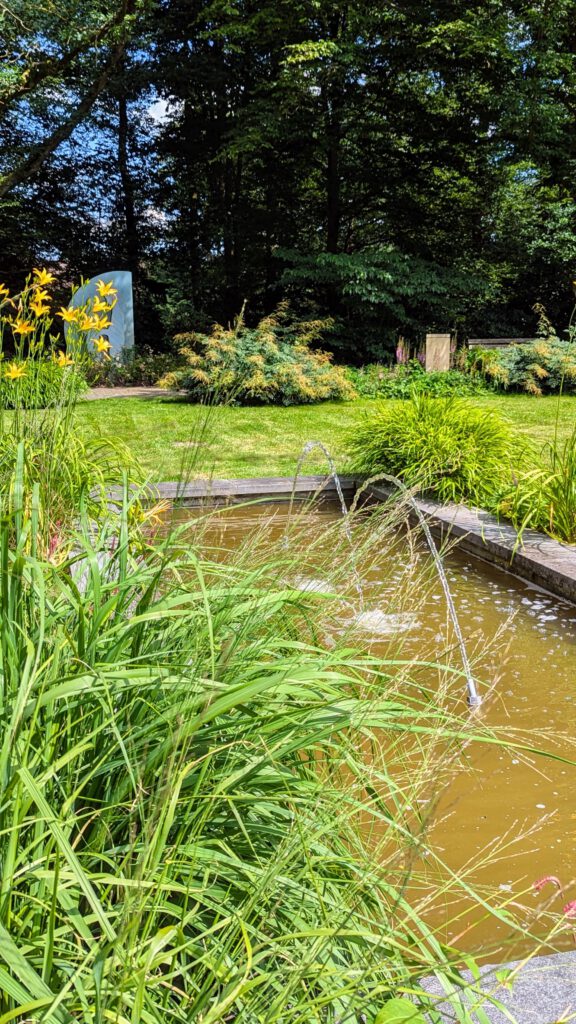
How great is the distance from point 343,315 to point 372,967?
1608 cm

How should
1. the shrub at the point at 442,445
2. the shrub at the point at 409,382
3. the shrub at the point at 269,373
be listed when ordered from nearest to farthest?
1. the shrub at the point at 442,445
2. the shrub at the point at 269,373
3. the shrub at the point at 409,382

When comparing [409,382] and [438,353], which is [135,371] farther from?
[438,353]

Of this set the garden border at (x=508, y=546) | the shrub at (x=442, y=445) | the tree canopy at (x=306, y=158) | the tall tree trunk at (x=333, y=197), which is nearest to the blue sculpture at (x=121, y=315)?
the tree canopy at (x=306, y=158)

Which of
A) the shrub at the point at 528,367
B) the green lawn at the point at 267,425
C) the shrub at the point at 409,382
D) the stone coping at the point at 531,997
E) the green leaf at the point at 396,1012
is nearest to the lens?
the green leaf at the point at 396,1012

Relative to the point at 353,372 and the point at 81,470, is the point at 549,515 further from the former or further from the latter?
the point at 353,372

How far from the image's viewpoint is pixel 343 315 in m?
16.2

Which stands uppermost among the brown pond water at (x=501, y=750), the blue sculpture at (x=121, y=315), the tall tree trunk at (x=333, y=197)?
the tall tree trunk at (x=333, y=197)

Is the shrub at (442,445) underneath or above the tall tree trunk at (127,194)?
underneath

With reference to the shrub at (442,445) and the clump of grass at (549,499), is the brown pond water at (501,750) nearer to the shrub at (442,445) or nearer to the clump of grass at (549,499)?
the clump of grass at (549,499)

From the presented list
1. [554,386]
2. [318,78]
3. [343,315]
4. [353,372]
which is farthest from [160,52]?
[554,386]

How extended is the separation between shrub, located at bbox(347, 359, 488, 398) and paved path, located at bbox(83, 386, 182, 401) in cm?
293

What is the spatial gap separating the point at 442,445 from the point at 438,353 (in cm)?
756

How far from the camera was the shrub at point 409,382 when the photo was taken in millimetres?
11250

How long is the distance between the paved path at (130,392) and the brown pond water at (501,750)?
26.7 ft
